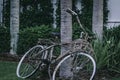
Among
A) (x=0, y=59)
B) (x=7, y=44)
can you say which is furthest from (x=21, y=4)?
(x=0, y=59)

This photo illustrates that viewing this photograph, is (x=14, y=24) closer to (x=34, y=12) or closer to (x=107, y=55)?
(x=34, y=12)

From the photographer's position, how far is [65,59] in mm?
8023

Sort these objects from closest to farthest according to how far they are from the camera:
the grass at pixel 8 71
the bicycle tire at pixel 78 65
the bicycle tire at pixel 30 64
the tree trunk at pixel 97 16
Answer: the bicycle tire at pixel 78 65 → the bicycle tire at pixel 30 64 → the grass at pixel 8 71 → the tree trunk at pixel 97 16

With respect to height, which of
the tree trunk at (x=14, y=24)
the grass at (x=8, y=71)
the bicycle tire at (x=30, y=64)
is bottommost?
the grass at (x=8, y=71)

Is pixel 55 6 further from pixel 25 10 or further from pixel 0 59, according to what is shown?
pixel 0 59

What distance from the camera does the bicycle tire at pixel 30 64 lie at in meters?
8.77

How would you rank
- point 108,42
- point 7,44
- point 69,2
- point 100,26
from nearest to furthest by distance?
point 69,2, point 108,42, point 100,26, point 7,44

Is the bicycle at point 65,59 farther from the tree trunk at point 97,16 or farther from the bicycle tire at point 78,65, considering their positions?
the tree trunk at point 97,16

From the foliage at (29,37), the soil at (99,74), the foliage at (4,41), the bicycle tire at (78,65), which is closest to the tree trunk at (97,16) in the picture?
the foliage at (29,37)

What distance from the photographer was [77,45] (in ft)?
27.3

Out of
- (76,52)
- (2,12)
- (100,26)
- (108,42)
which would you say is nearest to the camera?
(76,52)

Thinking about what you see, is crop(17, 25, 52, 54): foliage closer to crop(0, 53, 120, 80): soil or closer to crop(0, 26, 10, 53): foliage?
crop(0, 26, 10, 53): foliage

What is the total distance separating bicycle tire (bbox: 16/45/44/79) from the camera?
28.8ft

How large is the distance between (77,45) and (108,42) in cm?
162
